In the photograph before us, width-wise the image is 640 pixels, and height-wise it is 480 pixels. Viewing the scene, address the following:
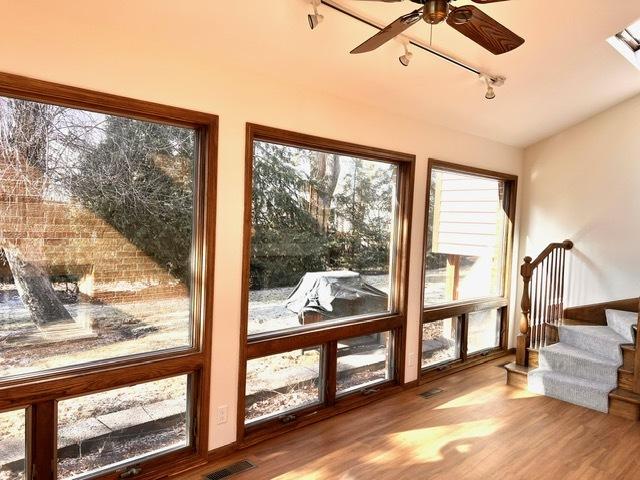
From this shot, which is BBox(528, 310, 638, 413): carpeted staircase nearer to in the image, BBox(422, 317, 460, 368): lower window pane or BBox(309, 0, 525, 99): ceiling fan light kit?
BBox(422, 317, 460, 368): lower window pane

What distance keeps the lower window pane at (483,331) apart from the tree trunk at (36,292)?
4.21 metres

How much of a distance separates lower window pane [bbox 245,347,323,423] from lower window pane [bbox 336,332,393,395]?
0.27 m

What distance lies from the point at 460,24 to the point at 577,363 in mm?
3639

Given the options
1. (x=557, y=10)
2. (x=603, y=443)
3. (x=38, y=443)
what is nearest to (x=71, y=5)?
(x=38, y=443)

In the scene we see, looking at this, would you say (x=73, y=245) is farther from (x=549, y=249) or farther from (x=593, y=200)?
(x=593, y=200)

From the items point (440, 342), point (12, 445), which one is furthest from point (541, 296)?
point (12, 445)

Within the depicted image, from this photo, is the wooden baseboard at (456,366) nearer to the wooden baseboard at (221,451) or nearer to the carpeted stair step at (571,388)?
the carpeted stair step at (571,388)

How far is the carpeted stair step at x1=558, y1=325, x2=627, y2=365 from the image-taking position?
4.24m

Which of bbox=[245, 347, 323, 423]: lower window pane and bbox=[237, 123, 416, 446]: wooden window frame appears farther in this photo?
bbox=[245, 347, 323, 423]: lower window pane

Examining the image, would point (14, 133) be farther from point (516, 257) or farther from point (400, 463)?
point (516, 257)

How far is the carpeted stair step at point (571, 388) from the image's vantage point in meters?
4.01

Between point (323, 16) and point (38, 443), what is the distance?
277cm

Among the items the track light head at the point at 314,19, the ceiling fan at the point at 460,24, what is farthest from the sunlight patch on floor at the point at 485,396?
the track light head at the point at 314,19

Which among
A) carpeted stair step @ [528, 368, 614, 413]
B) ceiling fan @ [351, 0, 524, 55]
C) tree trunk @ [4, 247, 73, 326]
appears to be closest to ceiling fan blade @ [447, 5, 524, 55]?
ceiling fan @ [351, 0, 524, 55]
